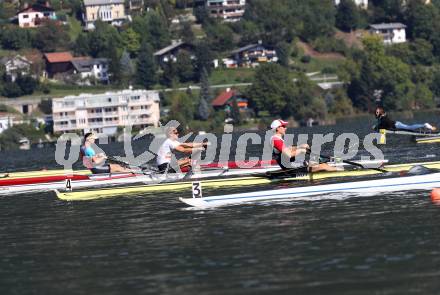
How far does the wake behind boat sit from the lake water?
0.32 m

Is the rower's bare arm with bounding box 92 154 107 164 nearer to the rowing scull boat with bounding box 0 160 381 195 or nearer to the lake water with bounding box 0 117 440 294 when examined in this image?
the rowing scull boat with bounding box 0 160 381 195

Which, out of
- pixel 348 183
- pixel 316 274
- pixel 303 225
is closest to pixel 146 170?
pixel 348 183

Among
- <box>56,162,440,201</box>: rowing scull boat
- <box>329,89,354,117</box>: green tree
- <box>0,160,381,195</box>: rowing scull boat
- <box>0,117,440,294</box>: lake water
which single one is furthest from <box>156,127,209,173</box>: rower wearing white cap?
<box>329,89,354,117</box>: green tree

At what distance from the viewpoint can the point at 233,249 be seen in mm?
26422

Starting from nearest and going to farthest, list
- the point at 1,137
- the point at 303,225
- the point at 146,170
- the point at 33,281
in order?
the point at 33,281
the point at 303,225
the point at 146,170
the point at 1,137

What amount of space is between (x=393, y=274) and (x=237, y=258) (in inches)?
163

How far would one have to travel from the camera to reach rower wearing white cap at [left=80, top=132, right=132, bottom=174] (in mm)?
42594

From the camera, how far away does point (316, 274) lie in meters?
23.1

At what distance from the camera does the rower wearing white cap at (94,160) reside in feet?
140

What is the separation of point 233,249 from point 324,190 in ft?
27.2

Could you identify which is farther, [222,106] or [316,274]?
[222,106]

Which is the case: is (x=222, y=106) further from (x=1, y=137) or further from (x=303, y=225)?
(x=303, y=225)

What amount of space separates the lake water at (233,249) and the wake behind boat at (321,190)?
0.32 m

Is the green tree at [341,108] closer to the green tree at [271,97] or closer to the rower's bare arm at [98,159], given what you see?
the green tree at [271,97]
